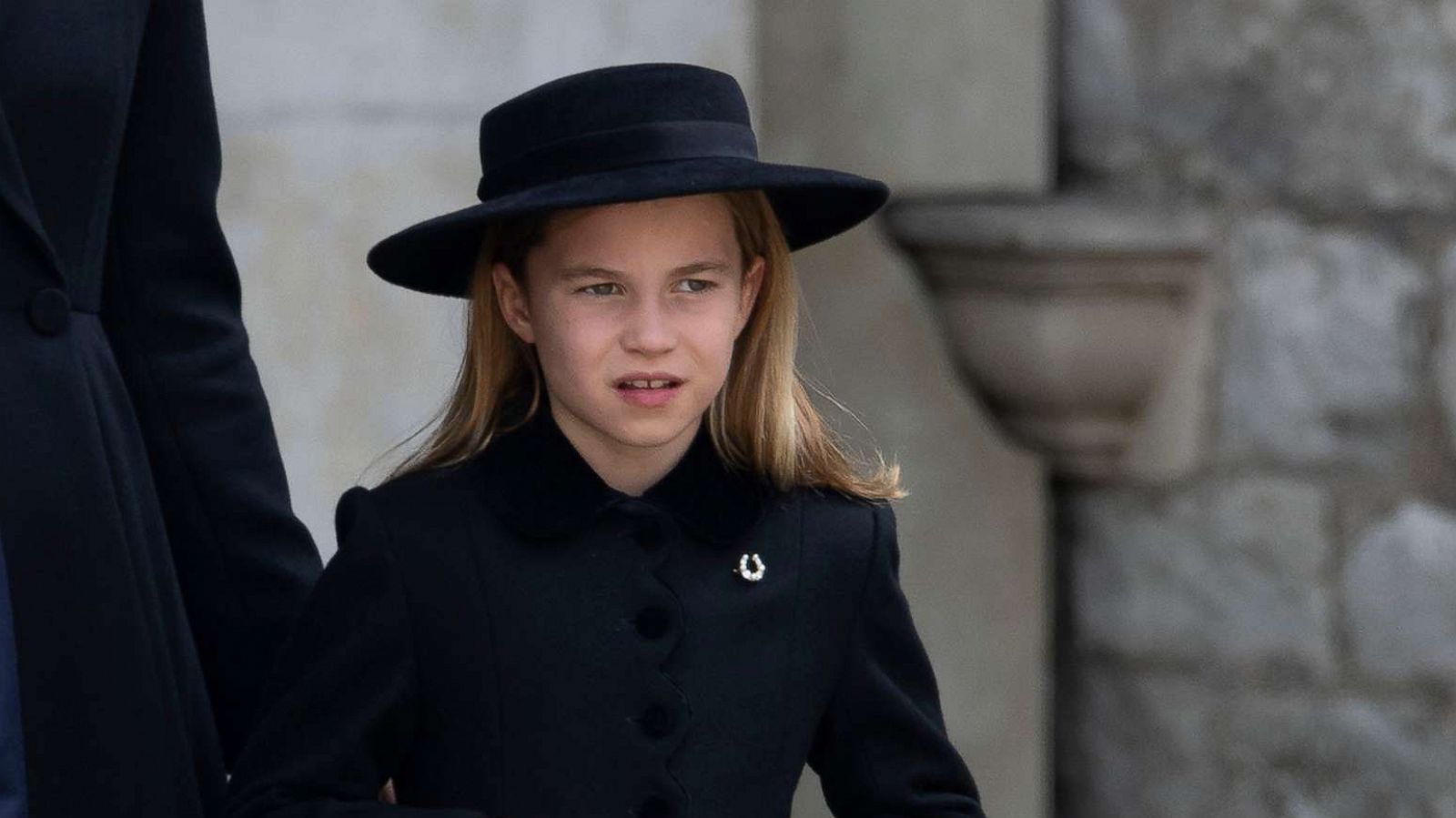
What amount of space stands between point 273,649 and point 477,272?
0.35 m

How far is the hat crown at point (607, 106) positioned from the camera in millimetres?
2066

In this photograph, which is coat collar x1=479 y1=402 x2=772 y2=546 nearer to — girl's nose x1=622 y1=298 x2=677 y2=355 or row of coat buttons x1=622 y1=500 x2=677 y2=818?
row of coat buttons x1=622 y1=500 x2=677 y2=818

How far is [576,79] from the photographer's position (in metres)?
2.09

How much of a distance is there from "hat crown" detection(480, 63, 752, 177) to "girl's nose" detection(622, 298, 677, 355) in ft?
0.44

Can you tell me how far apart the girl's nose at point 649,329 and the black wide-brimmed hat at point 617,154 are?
11 cm

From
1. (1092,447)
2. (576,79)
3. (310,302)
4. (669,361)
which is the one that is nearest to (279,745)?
(669,361)

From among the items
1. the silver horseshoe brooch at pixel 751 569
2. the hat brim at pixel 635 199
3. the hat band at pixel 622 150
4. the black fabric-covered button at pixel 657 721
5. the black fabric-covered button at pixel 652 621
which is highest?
the hat band at pixel 622 150

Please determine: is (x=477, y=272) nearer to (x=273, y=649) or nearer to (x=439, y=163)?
(x=273, y=649)

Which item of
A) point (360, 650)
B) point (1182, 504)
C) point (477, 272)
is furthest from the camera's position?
point (1182, 504)

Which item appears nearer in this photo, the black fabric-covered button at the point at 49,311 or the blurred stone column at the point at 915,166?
the black fabric-covered button at the point at 49,311

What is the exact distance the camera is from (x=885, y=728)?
7.11 feet

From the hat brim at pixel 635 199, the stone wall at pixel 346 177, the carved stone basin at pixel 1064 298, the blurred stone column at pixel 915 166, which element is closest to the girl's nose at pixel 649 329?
the hat brim at pixel 635 199

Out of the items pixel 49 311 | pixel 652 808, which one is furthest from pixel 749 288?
pixel 49 311

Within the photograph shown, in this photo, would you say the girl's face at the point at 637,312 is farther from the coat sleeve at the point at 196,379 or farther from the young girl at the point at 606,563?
the coat sleeve at the point at 196,379
